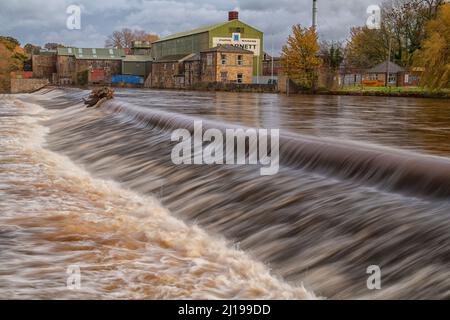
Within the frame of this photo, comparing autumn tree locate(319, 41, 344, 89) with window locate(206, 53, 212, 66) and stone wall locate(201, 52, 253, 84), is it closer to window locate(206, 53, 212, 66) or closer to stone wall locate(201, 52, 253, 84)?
stone wall locate(201, 52, 253, 84)

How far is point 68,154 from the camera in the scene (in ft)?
38.9

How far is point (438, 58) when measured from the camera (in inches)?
1146

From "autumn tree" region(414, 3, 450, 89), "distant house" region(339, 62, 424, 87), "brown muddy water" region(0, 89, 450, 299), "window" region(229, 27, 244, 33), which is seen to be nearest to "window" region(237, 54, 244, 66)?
"distant house" region(339, 62, 424, 87)

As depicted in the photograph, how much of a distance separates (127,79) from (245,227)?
74.3m

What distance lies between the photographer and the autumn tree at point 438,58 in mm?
29078

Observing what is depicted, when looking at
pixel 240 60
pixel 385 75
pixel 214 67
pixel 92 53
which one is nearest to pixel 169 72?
pixel 214 67

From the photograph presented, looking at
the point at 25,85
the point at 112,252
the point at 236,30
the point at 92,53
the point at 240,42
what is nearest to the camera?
the point at 112,252

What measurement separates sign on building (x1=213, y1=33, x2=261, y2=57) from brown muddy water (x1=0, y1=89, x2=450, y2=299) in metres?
60.1

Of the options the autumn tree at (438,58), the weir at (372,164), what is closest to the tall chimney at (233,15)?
the autumn tree at (438,58)

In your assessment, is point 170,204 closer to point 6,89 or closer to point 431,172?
point 431,172

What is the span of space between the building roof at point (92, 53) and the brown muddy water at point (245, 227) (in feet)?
248

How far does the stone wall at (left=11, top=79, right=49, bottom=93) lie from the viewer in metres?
71.3

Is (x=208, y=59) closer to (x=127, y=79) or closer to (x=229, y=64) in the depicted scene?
(x=229, y=64)

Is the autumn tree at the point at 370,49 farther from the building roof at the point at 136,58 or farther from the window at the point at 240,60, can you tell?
the building roof at the point at 136,58
